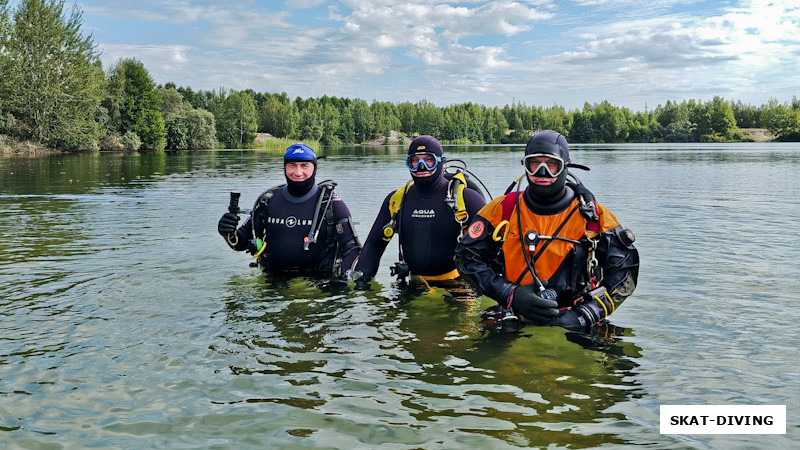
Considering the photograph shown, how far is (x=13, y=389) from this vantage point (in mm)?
4266

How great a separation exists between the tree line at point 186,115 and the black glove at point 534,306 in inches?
2363

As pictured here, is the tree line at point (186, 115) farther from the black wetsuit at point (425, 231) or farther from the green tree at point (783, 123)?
the black wetsuit at point (425, 231)

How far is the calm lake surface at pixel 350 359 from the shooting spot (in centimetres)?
374

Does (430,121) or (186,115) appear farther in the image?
(430,121)

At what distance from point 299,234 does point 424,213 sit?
1.68 metres

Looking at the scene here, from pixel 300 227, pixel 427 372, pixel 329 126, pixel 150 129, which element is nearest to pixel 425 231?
pixel 300 227

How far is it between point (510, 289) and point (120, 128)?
3093 inches

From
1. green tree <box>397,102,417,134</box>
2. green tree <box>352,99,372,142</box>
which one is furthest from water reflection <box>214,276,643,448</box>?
green tree <box>397,102,417,134</box>

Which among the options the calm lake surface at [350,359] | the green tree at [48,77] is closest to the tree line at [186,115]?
the green tree at [48,77]

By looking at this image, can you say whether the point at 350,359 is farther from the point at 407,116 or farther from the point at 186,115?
the point at 407,116

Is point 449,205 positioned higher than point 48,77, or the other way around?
point 48,77

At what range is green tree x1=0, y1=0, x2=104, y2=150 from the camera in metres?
54.9


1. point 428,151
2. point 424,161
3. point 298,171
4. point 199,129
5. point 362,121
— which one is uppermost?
point 362,121

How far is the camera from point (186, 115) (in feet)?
274
